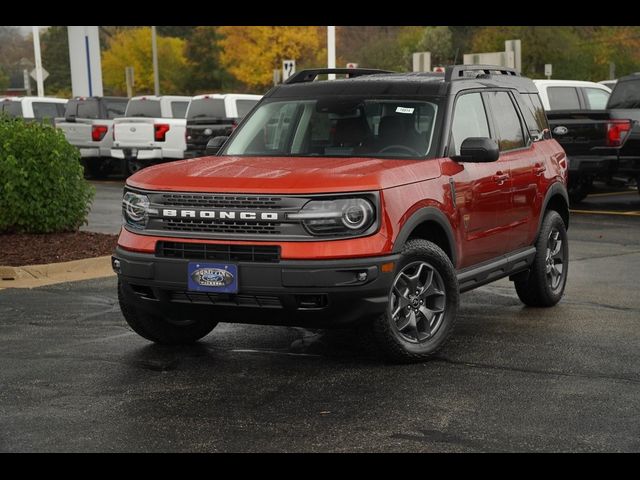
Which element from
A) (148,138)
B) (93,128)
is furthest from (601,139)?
(93,128)

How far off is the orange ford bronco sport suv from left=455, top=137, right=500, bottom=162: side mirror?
0.04 feet

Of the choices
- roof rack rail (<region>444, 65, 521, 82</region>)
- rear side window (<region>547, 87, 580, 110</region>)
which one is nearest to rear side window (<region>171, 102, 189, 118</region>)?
rear side window (<region>547, 87, 580, 110</region>)

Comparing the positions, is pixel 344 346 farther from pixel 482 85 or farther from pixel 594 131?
pixel 594 131

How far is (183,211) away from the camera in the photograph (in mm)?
6766

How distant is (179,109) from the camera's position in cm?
2611

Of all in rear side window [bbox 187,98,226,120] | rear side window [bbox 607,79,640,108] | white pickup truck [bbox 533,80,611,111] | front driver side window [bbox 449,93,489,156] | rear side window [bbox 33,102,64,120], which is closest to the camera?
front driver side window [bbox 449,93,489,156]

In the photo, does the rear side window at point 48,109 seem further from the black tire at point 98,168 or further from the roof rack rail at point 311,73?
the roof rack rail at point 311,73

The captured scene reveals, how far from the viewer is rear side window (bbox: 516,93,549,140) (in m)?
8.96

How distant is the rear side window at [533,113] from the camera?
896 cm

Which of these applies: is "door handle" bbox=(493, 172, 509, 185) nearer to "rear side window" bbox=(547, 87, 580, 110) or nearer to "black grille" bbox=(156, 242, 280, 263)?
"black grille" bbox=(156, 242, 280, 263)

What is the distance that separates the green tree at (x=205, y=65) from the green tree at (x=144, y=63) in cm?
83

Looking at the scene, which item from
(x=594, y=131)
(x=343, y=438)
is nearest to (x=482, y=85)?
(x=343, y=438)

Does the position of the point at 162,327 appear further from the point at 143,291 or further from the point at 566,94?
the point at 566,94

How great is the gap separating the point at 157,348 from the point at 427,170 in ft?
7.45
